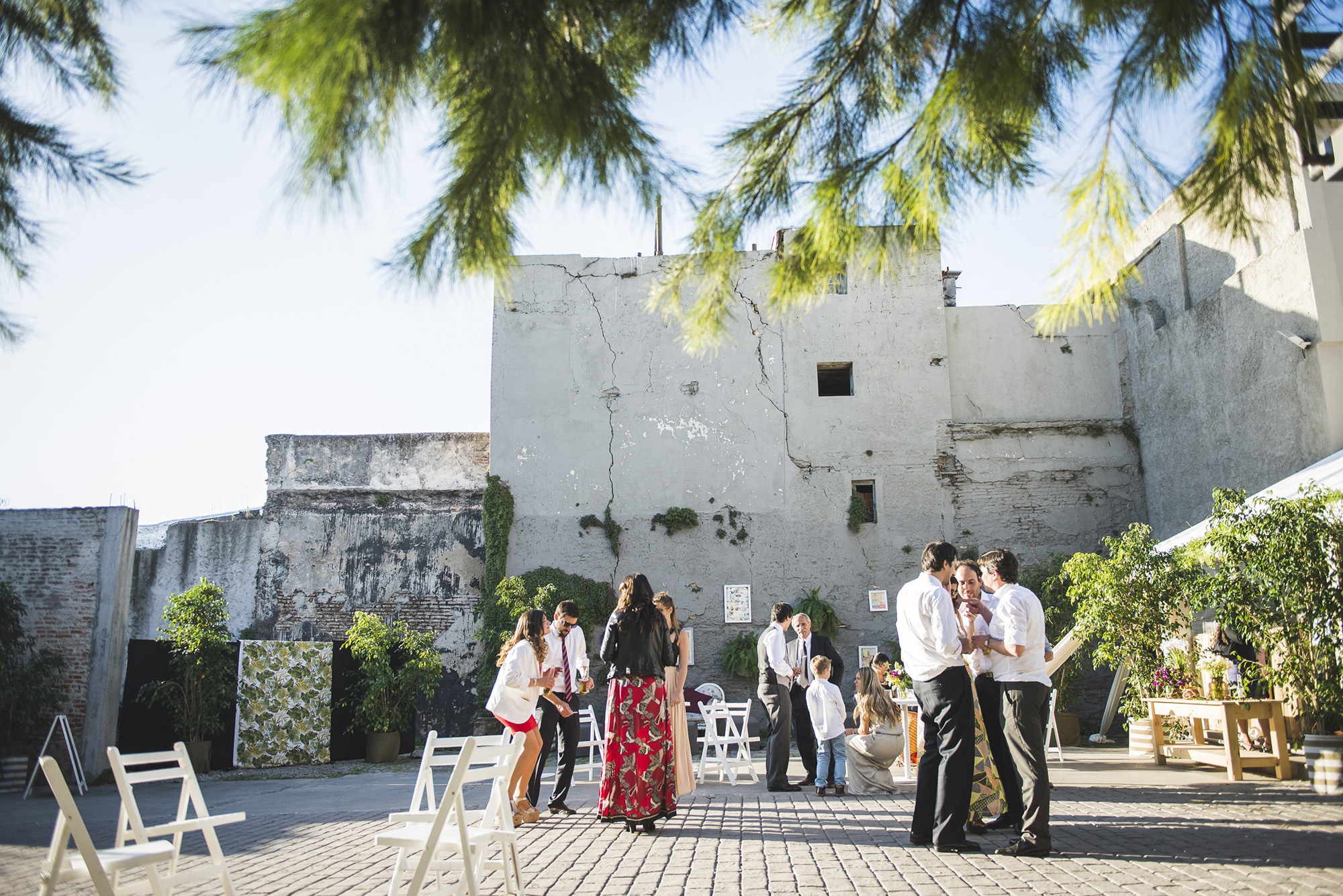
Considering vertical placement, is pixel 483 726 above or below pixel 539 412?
below

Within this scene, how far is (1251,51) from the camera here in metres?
2.56

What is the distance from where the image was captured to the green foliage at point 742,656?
13.1 meters

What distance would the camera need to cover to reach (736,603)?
13.8 metres

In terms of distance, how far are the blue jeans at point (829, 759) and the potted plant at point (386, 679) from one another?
6.14 meters

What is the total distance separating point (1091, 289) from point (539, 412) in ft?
39.1

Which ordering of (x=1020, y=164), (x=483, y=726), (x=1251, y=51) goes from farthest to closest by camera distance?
(x=483, y=726), (x=1020, y=164), (x=1251, y=51)

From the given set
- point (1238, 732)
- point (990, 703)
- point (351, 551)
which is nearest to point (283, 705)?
point (351, 551)

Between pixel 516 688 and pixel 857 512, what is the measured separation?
29.3 ft

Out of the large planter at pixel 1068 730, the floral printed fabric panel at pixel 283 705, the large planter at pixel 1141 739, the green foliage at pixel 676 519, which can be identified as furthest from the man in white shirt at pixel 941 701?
the floral printed fabric panel at pixel 283 705

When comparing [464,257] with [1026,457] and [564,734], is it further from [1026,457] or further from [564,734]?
[1026,457]

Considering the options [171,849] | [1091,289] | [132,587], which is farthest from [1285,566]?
[132,587]

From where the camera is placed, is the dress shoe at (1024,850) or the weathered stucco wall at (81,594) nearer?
the dress shoe at (1024,850)

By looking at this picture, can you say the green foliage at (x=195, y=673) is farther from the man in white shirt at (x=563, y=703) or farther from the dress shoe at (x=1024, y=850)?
the dress shoe at (x=1024, y=850)

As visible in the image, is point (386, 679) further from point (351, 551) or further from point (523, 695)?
point (523, 695)
